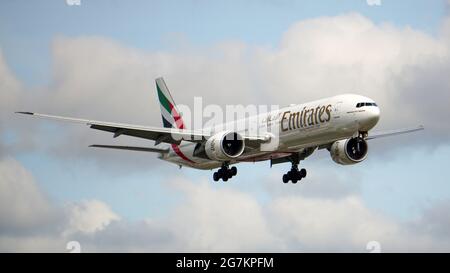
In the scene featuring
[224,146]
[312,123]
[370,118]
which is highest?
[224,146]

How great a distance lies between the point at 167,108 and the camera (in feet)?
261

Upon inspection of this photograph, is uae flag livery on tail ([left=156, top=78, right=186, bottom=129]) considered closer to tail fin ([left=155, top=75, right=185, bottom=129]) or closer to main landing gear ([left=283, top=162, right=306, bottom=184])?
tail fin ([left=155, top=75, right=185, bottom=129])

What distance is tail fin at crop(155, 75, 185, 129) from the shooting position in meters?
77.9

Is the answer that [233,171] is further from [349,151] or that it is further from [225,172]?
[349,151]

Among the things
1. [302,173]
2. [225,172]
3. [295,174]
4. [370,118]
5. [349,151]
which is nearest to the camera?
[370,118]

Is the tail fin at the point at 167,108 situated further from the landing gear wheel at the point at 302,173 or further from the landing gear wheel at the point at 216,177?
the landing gear wheel at the point at 302,173

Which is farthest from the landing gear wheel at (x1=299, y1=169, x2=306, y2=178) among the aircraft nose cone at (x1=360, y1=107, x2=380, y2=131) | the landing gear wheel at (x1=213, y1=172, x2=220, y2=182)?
the aircraft nose cone at (x1=360, y1=107, x2=380, y2=131)

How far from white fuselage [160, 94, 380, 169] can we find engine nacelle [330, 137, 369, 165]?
6.52 feet

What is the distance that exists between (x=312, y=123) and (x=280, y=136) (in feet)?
10.1

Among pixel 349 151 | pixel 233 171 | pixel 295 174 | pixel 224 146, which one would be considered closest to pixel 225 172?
pixel 233 171

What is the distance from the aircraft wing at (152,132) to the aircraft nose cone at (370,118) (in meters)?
7.50
